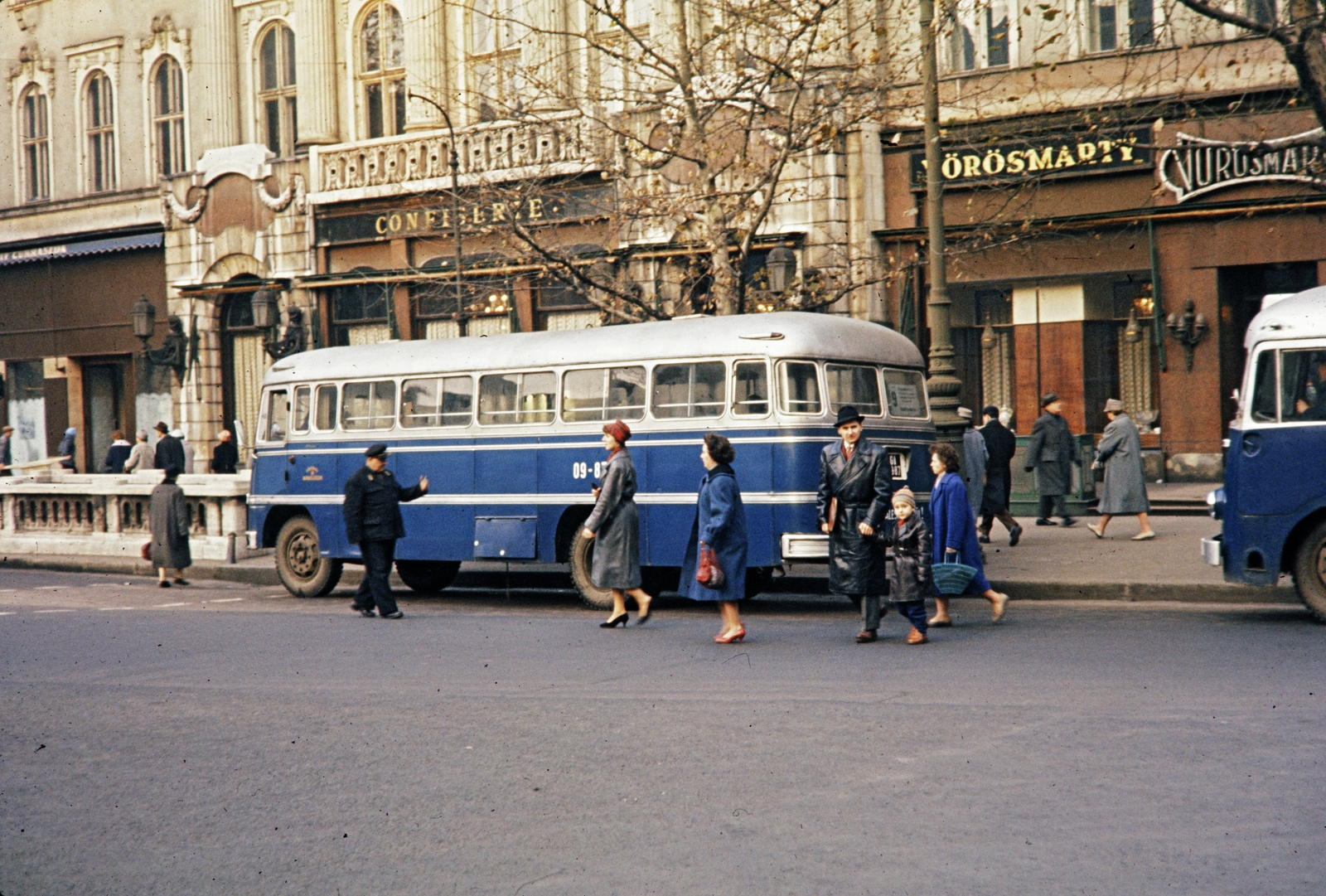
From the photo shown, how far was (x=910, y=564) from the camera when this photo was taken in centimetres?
1151

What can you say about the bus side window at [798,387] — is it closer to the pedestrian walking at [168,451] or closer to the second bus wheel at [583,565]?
the second bus wheel at [583,565]

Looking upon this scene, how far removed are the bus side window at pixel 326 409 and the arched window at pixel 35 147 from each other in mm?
24957

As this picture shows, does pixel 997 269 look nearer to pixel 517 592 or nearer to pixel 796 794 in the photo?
pixel 517 592

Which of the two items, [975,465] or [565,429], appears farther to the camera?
[975,465]

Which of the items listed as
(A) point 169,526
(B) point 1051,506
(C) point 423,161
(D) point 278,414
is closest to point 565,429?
(D) point 278,414

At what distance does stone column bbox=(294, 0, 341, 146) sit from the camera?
33.1m

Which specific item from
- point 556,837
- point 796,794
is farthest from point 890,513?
Result: point 556,837

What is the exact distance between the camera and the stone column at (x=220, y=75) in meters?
35.0

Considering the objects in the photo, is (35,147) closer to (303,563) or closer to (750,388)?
(303,563)

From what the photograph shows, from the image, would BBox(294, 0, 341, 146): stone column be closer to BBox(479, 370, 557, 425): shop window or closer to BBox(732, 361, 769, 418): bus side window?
BBox(479, 370, 557, 425): shop window

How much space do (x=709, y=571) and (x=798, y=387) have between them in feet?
10.8

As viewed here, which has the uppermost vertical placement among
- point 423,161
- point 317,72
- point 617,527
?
point 317,72

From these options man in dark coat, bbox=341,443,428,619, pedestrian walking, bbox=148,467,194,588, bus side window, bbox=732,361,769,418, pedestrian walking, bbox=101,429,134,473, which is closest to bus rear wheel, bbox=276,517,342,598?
pedestrian walking, bbox=148,467,194,588

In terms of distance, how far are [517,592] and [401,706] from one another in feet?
29.6
